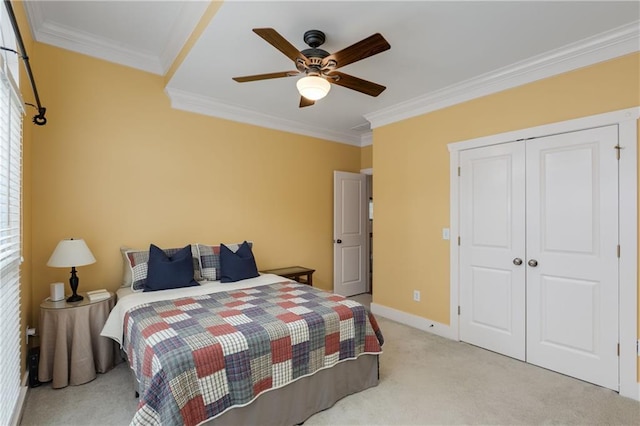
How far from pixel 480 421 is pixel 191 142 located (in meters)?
3.64

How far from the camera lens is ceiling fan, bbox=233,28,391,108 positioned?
1.90 m

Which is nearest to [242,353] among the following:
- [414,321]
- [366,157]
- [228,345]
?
[228,345]

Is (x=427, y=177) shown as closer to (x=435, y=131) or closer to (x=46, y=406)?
(x=435, y=131)

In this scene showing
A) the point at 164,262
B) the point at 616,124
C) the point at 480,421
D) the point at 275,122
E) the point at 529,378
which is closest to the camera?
the point at 480,421

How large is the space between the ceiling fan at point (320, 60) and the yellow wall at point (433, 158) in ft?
4.56

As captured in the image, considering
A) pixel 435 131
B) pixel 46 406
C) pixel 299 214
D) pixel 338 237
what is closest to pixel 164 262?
pixel 46 406

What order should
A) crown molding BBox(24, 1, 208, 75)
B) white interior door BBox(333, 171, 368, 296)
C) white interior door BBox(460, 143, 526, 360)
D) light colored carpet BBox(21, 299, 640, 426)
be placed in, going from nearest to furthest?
light colored carpet BBox(21, 299, 640, 426), crown molding BBox(24, 1, 208, 75), white interior door BBox(460, 143, 526, 360), white interior door BBox(333, 171, 368, 296)

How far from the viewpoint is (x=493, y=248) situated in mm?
3084

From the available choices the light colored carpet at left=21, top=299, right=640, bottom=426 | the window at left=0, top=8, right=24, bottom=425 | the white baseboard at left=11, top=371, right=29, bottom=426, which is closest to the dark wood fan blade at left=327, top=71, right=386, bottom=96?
the window at left=0, top=8, right=24, bottom=425

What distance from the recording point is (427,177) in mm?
3627

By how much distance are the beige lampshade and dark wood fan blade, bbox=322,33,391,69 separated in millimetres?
2415

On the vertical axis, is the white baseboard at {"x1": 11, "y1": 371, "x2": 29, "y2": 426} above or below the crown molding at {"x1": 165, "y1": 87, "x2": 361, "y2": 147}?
below

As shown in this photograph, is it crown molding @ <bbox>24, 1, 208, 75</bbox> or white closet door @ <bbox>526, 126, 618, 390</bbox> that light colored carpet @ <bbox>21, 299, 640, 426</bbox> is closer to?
white closet door @ <bbox>526, 126, 618, 390</bbox>

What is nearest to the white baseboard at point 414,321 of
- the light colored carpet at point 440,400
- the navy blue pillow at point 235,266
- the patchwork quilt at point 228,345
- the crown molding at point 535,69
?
the light colored carpet at point 440,400
